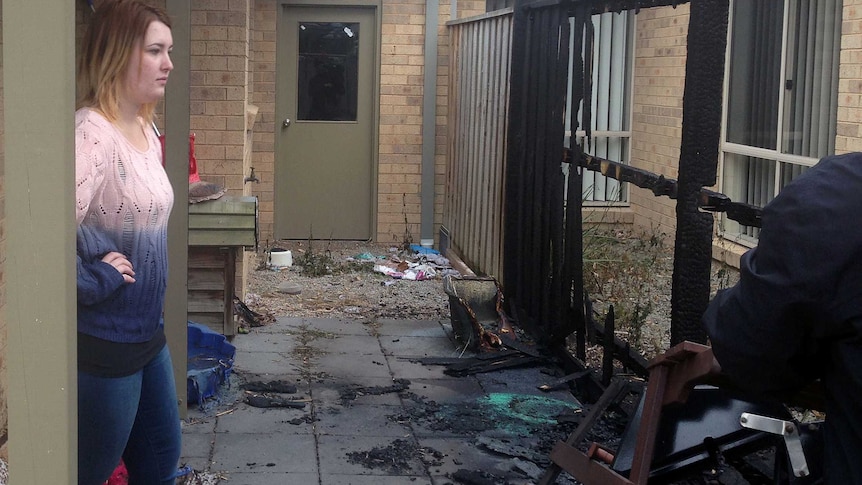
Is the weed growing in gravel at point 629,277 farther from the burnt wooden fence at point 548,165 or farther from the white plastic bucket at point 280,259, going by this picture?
the white plastic bucket at point 280,259

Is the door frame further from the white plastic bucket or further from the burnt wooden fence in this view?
the burnt wooden fence

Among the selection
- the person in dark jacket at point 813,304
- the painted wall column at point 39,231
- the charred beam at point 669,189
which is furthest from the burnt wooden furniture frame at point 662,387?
the painted wall column at point 39,231

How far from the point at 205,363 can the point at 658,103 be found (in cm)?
669

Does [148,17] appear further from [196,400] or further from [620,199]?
[620,199]

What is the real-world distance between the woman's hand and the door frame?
318 inches

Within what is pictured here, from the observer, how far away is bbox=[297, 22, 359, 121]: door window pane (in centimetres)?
1127

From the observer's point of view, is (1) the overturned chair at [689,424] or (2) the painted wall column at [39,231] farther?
(1) the overturned chair at [689,424]

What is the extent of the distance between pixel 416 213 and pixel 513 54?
3866 mm

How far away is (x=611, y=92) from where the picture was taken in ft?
39.6

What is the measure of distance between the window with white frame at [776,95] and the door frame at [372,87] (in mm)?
3395

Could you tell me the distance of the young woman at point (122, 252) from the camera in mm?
3154

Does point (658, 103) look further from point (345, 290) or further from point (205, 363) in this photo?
point (205, 363)

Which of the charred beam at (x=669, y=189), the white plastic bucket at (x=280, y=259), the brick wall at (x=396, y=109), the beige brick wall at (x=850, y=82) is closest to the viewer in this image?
the charred beam at (x=669, y=189)

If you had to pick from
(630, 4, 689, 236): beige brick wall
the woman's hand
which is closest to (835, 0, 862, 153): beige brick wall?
(630, 4, 689, 236): beige brick wall
